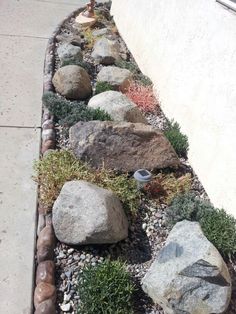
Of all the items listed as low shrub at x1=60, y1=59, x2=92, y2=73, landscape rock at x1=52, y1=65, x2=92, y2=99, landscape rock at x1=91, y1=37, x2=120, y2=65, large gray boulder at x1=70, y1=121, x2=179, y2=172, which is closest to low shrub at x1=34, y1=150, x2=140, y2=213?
large gray boulder at x1=70, y1=121, x2=179, y2=172

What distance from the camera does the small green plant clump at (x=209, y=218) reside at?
348 centimetres

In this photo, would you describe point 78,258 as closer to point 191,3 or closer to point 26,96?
point 26,96

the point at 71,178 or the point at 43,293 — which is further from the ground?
the point at 71,178

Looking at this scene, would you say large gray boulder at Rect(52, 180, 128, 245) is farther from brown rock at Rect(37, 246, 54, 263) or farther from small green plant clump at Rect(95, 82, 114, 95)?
small green plant clump at Rect(95, 82, 114, 95)

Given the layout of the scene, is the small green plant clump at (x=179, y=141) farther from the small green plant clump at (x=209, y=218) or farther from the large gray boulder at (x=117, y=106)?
the small green plant clump at (x=209, y=218)

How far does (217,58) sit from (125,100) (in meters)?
1.37

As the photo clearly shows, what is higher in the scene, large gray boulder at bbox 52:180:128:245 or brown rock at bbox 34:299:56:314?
large gray boulder at bbox 52:180:128:245

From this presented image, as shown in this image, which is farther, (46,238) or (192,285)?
(46,238)

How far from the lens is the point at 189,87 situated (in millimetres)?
4812

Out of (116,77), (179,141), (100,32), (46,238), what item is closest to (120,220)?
(46,238)

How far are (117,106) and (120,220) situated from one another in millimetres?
1917

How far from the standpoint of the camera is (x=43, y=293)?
118 inches

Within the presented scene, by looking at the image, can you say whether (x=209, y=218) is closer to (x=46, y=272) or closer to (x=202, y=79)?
(x=46, y=272)

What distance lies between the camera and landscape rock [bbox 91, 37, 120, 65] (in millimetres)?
6633
